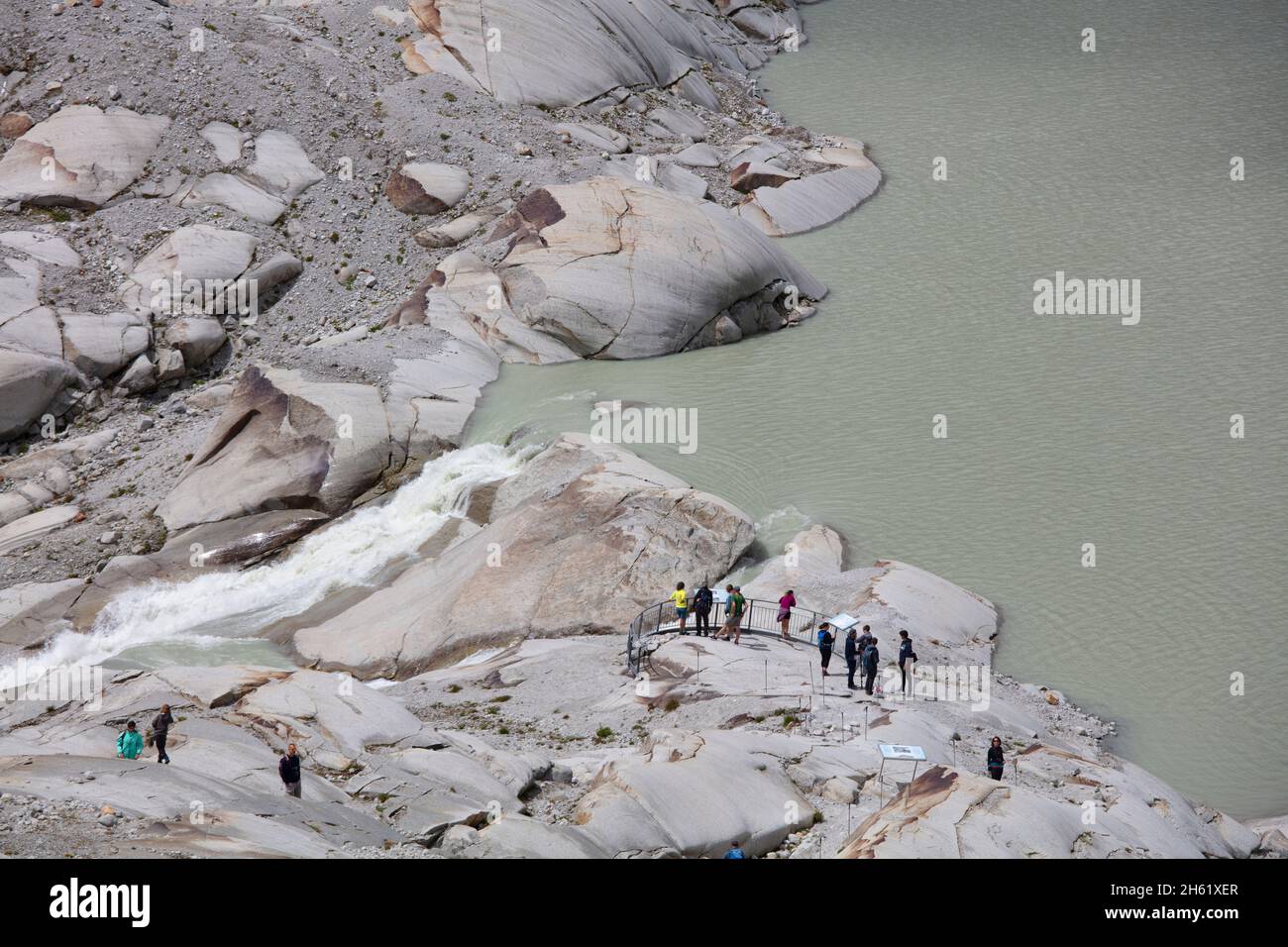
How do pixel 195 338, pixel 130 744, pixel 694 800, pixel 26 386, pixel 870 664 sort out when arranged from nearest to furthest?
pixel 694 800 < pixel 130 744 < pixel 870 664 < pixel 26 386 < pixel 195 338

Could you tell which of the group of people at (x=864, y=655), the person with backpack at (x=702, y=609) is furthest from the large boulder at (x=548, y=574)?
the group of people at (x=864, y=655)

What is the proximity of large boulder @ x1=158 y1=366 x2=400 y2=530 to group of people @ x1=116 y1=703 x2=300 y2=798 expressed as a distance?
605 inches

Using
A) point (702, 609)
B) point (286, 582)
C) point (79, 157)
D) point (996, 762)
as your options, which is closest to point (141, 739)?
point (702, 609)

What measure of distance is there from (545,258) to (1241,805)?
29.3 metres

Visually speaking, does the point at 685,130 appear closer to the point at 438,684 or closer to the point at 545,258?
the point at 545,258

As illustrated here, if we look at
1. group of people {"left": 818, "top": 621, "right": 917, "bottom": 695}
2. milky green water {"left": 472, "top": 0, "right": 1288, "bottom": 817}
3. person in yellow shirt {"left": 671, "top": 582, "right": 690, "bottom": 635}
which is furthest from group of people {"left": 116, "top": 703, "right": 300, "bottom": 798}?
milky green water {"left": 472, "top": 0, "right": 1288, "bottom": 817}

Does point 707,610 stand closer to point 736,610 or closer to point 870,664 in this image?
point 736,610

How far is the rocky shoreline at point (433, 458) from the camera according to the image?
2478 centimetres

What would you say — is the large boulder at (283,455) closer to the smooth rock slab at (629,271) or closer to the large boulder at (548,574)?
the large boulder at (548,574)

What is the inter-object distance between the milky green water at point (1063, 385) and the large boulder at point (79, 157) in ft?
67.3

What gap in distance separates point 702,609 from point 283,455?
612 inches

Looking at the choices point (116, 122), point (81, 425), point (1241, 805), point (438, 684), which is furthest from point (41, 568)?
point (1241, 805)

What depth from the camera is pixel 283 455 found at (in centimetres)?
4169

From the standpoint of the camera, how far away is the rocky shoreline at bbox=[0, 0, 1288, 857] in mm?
24781
